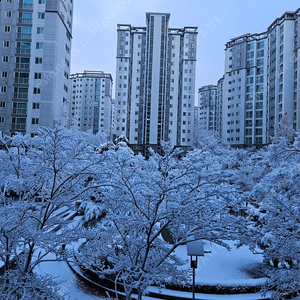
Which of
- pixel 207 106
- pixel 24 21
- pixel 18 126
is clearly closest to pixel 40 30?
pixel 24 21

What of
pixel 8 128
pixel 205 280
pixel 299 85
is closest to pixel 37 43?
pixel 8 128

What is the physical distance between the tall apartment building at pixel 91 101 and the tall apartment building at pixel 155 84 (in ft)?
118

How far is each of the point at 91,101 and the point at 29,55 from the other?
6213 cm

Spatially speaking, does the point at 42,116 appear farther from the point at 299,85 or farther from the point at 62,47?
the point at 299,85

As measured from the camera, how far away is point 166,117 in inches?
2388

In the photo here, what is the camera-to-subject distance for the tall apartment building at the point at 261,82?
49.5 metres

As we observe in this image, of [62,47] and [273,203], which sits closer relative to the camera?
[273,203]

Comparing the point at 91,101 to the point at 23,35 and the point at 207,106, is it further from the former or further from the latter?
the point at 23,35

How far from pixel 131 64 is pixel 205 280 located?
57006 millimetres

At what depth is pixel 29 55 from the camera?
3494 cm

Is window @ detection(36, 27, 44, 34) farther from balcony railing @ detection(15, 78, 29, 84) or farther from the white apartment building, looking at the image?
the white apartment building

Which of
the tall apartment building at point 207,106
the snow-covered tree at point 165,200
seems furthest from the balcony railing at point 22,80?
the tall apartment building at point 207,106

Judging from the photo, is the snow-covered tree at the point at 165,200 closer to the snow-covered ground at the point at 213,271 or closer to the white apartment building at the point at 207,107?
the snow-covered ground at the point at 213,271

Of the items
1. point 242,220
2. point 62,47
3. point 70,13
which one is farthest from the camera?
point 70,13
